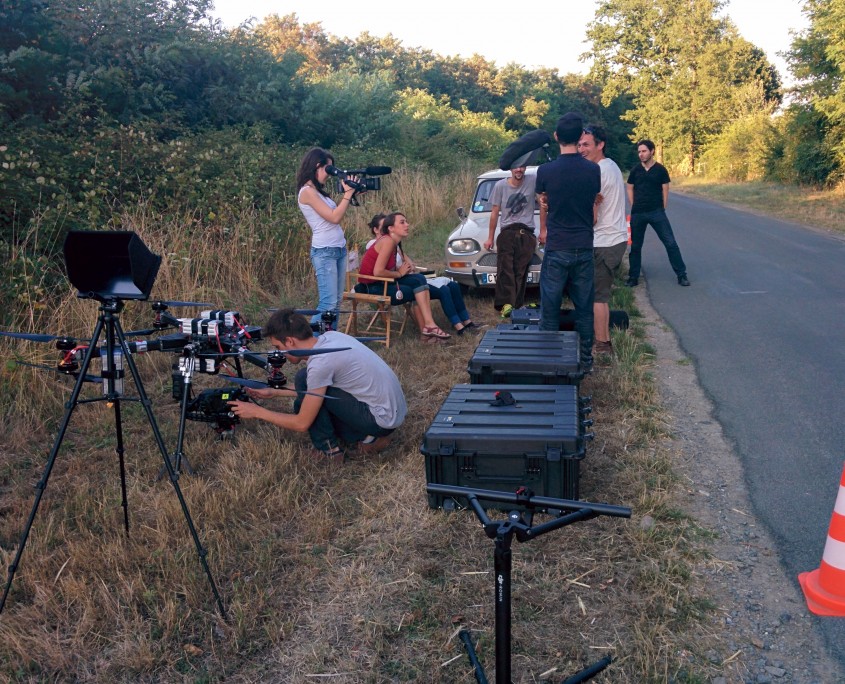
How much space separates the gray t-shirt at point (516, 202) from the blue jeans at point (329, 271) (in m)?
2.04

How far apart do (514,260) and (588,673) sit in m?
5.81

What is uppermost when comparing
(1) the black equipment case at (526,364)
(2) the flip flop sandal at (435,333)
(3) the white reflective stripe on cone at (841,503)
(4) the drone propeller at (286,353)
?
(4) the drone propeller at (286,353)

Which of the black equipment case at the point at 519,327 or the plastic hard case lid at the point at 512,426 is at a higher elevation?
the black equipment case at the point at 519,327

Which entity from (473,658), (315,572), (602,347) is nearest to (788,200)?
(602,347)

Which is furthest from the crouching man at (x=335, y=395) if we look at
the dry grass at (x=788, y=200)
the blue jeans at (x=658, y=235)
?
the dry grass at (x=788, y=200)

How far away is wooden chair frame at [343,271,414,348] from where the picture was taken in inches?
306

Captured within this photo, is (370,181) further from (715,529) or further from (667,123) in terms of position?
(667,123)

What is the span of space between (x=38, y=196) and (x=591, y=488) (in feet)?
22.0

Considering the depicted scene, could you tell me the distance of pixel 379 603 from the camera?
3543 millimetres

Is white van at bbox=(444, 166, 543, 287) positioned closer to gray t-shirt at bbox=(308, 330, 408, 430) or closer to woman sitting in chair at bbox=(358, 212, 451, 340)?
woman sitting in chair at bbox=(358, 212, 451, 340)

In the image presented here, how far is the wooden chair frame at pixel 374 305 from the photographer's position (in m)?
7.77

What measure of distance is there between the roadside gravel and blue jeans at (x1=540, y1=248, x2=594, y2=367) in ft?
4.24

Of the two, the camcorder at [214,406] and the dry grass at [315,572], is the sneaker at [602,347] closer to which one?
the dry grass at [315,572]

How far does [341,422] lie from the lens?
5.10 meters
